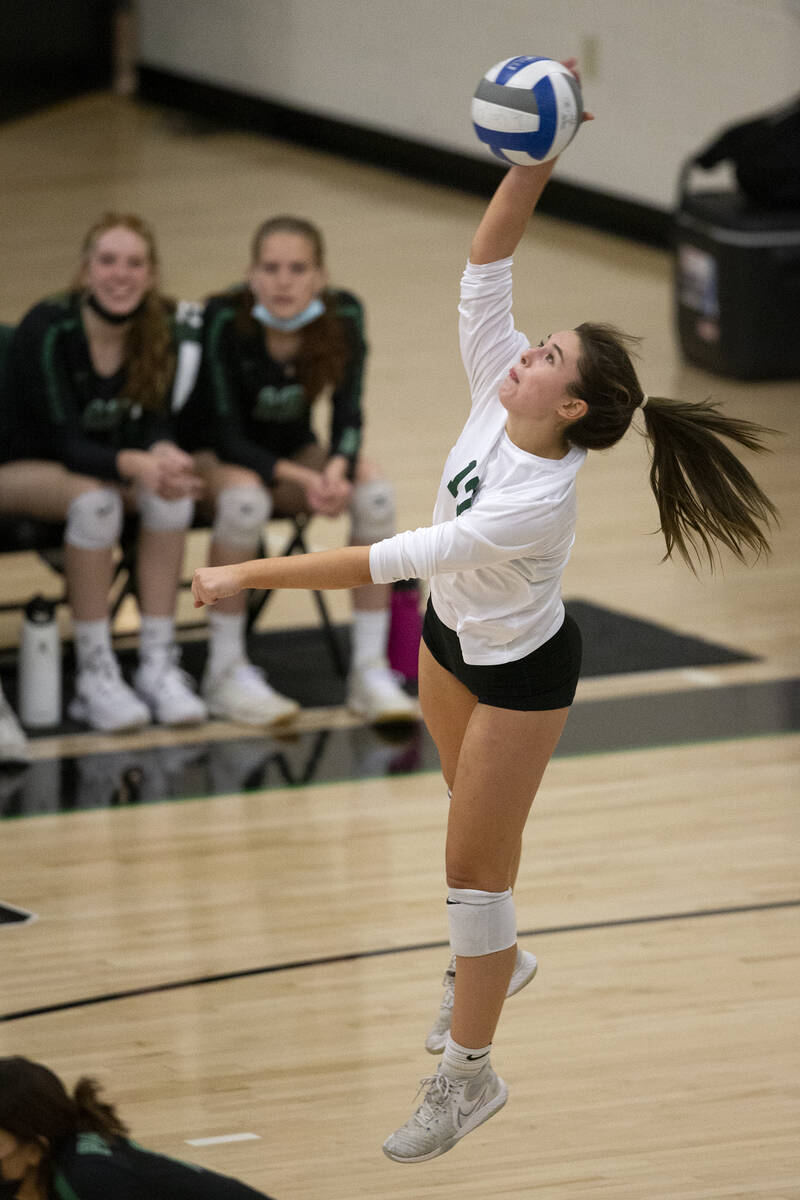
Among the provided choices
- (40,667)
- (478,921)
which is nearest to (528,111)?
(478,921)

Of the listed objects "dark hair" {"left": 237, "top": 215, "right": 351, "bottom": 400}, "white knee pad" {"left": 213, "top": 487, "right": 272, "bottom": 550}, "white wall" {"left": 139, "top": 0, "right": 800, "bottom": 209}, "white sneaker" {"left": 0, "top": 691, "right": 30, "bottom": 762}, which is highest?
"dark hair" {"left": 237, "top": 215, "right": 351, "bottom": 400}

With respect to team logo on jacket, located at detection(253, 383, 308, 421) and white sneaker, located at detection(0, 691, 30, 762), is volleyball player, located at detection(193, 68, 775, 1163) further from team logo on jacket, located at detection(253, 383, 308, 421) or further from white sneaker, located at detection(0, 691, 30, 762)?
team logo on jacket, located at detection(253, 383, 308, 421)

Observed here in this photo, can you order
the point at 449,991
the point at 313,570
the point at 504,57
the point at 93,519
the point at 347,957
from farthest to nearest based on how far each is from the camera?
the point at 504,57 → the point at 93,519 → the point at 347,957 → the point at 449,991 → the point at 313,570

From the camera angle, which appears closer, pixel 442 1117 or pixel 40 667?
pixel 442 1117

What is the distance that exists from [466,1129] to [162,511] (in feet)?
8.49

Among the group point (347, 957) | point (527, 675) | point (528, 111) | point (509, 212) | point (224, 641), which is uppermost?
point (528, 111)

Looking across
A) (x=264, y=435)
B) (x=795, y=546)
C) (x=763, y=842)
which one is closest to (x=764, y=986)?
(x=763, y=842)

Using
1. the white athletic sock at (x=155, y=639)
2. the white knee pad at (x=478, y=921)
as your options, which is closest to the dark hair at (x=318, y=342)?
the white athletic sock at (x=155, y=639)

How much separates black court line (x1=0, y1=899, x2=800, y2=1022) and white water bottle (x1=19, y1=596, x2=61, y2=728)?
1574mm

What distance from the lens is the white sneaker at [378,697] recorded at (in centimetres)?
555

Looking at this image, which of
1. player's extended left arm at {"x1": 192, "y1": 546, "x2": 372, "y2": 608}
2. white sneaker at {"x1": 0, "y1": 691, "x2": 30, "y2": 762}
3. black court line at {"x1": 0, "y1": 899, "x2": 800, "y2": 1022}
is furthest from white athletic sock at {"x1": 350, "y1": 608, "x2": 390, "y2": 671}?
player's extended left arm at {"x1": 192, "y1": 546, "x2": 372, "y2": 608}

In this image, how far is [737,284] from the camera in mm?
8680

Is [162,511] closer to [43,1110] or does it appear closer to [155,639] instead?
[155,639]

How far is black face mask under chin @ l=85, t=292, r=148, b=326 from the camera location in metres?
5.38
